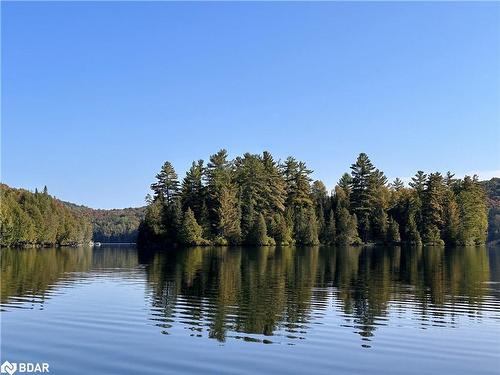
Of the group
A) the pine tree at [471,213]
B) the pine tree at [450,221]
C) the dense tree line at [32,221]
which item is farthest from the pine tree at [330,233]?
the dense tree line at [32,221]

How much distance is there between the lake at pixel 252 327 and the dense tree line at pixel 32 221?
4265 inches

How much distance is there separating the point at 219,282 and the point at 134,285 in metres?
5.89

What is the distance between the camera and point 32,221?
148000 mm

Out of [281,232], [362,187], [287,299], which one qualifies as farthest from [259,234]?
[287,299]

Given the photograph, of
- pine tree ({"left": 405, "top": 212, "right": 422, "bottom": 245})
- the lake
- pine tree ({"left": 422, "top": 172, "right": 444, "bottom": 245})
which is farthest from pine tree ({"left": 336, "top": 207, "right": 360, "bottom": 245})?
the lake

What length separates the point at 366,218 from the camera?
137125mm

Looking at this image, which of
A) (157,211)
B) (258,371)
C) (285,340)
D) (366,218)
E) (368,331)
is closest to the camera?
(258,371)

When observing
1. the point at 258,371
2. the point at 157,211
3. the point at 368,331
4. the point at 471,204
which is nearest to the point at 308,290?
the point at 368,331

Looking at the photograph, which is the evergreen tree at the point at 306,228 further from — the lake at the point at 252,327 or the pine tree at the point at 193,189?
the lake at the point at 252,327

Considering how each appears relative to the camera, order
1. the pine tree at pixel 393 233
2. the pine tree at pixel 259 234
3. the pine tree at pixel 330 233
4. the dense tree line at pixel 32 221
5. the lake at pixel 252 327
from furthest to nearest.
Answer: the dense tree line at pixel 32 221 → the pine tree at pixel 393 233 → the pine tree at pixel 330 233 → the pine tree at pixel 259 234 → the lake at pixel 252 327

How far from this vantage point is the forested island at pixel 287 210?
122 m

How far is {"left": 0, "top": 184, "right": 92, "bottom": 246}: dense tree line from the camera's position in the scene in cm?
13400

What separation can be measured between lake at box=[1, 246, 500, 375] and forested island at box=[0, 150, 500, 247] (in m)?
85.8

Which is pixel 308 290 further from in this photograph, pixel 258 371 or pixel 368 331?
pixel 258 371
